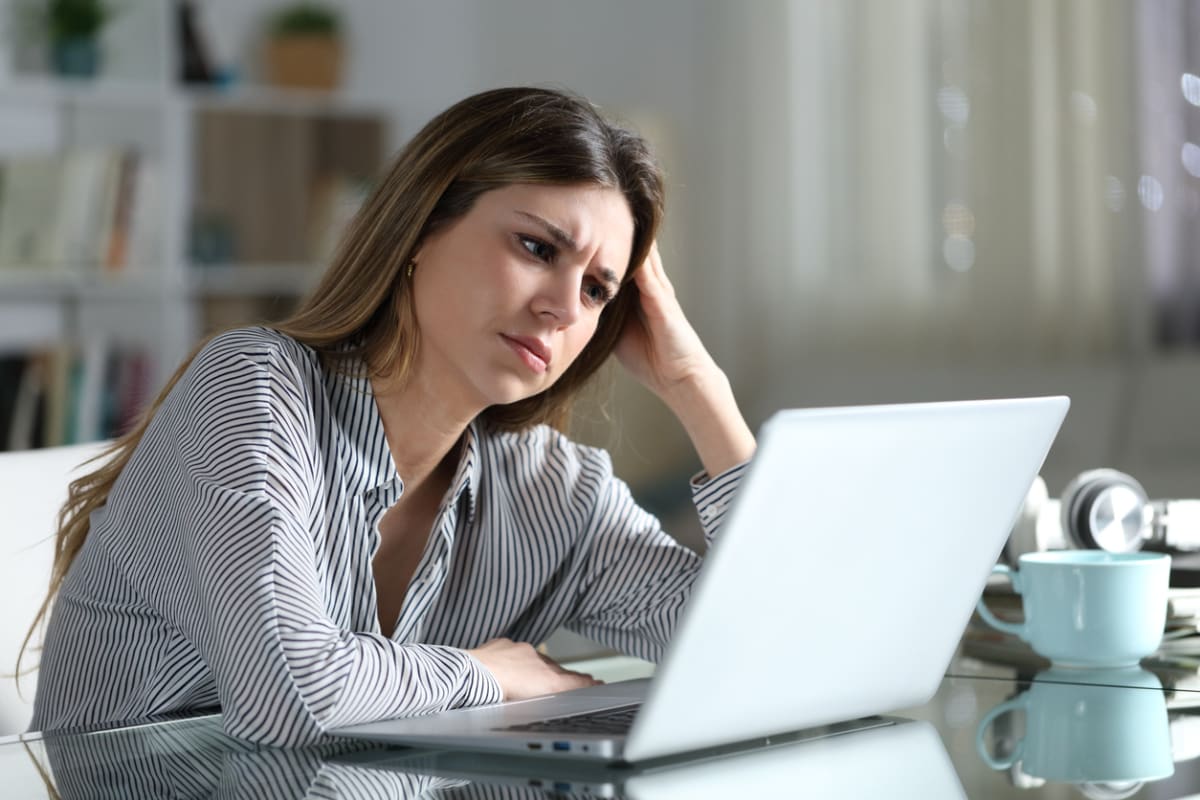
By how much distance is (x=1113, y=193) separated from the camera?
11.7ft

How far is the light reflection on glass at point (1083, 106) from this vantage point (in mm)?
3578

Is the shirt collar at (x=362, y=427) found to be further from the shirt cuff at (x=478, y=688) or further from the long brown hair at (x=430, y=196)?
the shirt cuff at (x=478, y=688)

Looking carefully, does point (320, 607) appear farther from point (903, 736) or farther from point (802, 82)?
point (802, 82)

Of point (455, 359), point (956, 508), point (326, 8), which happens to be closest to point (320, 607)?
point (455, 359)

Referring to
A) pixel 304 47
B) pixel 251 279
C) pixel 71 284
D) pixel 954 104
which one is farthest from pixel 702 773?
pixel 304 47

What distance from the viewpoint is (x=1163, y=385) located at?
11.2 feet

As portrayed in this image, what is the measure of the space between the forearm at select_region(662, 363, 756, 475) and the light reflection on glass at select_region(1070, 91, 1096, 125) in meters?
2.54

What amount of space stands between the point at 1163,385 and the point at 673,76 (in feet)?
5.84

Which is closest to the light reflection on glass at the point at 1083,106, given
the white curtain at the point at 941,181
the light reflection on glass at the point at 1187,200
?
the white curtain at the point at 941,181

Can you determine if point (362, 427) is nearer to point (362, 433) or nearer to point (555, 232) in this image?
point (362, 433)

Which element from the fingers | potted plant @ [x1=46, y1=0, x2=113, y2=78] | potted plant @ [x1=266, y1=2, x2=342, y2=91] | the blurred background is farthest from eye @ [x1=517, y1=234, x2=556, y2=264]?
potted plant @ [x1=266, y1=2, x2=342, y2=91]

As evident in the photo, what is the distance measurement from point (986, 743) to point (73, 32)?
11.3 ft

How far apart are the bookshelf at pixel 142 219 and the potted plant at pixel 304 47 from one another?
8cm

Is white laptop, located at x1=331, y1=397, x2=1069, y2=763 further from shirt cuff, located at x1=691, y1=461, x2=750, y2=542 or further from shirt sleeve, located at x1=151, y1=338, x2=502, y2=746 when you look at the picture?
shirt cuff, located at x1=691, y1=461, x2=750, y2=542
